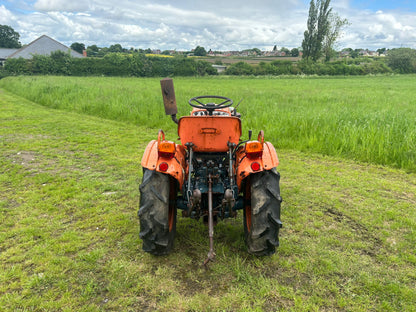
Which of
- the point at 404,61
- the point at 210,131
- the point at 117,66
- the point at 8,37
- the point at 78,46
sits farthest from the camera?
the point at 8,37

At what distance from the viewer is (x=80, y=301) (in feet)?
7.79

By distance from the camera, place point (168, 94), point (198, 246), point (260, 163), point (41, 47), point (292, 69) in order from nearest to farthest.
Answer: point (260, 163) < point (198, 246) < point (168, 94) < point (292, 69) < point (41, 47)

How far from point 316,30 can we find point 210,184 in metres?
52.6

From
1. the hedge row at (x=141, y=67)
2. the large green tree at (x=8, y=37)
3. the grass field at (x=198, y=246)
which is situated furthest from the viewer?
the large green tree at (x=8, y=37)

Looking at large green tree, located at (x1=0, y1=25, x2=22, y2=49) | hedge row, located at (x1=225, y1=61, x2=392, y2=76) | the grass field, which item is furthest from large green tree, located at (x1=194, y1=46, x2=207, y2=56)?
the grass field

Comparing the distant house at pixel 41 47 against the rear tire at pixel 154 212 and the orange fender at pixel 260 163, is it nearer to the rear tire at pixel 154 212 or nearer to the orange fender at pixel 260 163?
the rear tire at pixel 154 212

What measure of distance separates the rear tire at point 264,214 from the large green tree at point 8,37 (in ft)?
265

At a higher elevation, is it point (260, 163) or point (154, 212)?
point (260, 163)

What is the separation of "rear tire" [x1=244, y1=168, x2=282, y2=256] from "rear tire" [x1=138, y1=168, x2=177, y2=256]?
807 mm

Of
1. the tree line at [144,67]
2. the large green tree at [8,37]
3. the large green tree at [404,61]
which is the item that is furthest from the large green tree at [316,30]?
the large green tree at [8,37]

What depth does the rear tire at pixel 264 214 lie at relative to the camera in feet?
8.79

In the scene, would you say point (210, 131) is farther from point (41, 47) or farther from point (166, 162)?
point (41, 47)

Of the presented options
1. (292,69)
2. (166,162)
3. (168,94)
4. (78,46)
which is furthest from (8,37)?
(166,162)

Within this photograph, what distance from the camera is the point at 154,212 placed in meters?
2.67
